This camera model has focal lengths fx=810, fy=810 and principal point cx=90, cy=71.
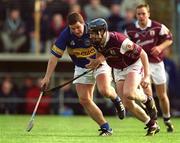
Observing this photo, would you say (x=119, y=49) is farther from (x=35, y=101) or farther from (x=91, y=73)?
(x=35, y=101)

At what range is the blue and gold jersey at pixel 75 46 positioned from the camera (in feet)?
43.1

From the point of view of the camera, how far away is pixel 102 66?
520 inches

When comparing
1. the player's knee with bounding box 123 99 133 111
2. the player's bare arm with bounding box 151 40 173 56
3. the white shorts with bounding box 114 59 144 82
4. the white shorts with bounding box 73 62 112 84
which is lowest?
the player's knee with bounding box 123 99 133 111

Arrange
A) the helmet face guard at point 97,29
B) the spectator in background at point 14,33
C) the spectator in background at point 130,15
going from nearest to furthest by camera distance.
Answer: the helmet face guard at point 97,29, the spectator in background at point 130,15, the spectator in background at point 14,33

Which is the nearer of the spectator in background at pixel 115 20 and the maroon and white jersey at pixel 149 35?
the maroon and white jersey at pixel 149 35

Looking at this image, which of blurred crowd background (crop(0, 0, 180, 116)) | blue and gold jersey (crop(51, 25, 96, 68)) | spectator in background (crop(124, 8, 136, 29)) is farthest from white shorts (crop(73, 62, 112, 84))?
blurred crowd background (crop(0, 0, 180, 116))

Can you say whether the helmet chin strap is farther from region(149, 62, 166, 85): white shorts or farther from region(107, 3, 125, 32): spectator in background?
region(107, 3, 125, 32): spectator in background

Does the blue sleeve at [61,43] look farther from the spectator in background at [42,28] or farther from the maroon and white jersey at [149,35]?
the spectator in background at [42,28]

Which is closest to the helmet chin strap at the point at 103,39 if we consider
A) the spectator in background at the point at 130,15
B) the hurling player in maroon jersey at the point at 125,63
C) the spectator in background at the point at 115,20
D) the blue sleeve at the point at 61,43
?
the hurling player in maroon jersey at the point at 125,63

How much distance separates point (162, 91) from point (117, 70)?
246 cm

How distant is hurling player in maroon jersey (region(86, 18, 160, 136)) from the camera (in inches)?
482

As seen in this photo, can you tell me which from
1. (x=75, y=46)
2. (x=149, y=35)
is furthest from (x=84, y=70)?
(x=149, y=35)

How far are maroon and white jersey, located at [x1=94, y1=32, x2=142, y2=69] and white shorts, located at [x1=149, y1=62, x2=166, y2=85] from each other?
2640 millimetres

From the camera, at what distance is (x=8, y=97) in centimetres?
2498
